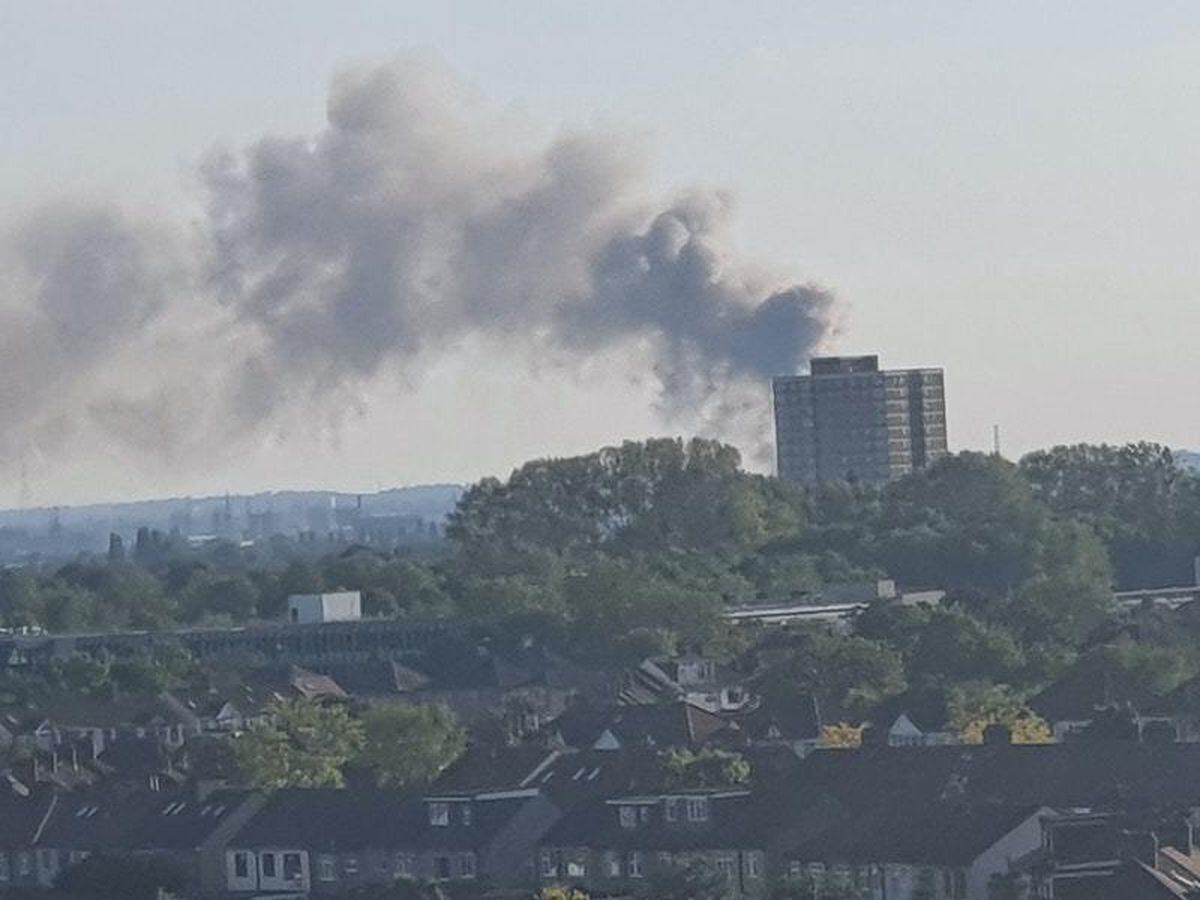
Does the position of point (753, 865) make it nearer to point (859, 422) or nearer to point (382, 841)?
point (382, 841)

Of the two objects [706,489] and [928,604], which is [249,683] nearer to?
[928,604]

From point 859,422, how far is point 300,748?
117799mm

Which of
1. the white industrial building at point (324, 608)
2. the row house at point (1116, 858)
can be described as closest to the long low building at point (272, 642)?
the white industrial building at point (324, 608)

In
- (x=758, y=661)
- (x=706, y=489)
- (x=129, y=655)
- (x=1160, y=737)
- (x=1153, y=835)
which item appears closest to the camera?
(x=1153, y=835)

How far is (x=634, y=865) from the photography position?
6438 cm

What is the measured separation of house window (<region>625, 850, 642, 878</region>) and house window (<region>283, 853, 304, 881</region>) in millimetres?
6406

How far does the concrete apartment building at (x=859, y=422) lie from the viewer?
190500mm

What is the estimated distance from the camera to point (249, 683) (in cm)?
10712

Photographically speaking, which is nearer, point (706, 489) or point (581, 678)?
point (581, 678)

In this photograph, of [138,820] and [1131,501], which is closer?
[138,820]

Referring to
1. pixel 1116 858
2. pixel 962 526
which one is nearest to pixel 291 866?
pixel 1116 858

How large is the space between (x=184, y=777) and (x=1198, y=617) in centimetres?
3049

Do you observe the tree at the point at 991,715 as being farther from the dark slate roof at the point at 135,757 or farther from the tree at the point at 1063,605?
the dark slate roof at the point at 135,757

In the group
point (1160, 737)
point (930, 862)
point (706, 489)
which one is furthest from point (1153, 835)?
point (706, 489)
